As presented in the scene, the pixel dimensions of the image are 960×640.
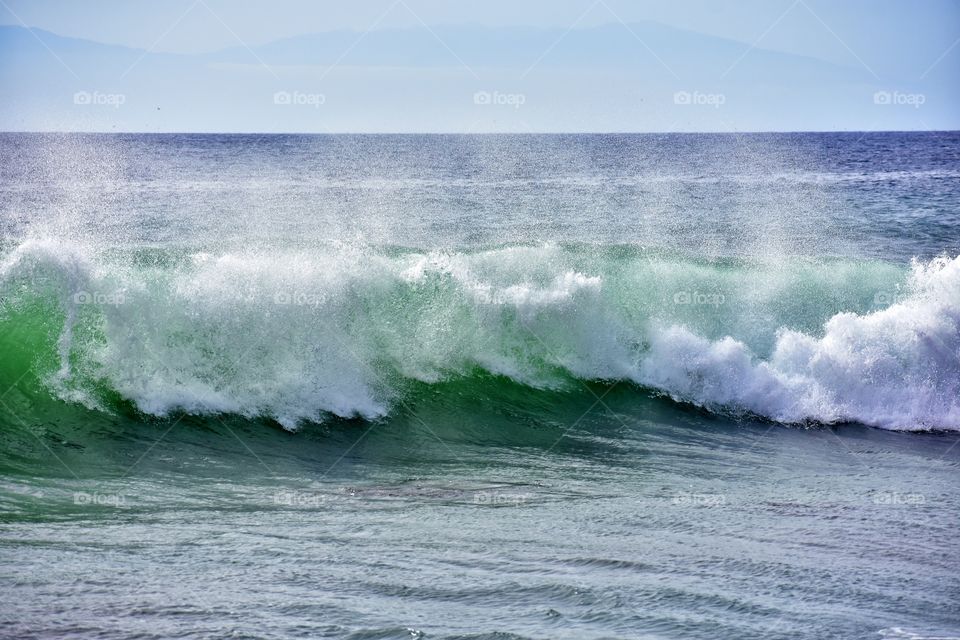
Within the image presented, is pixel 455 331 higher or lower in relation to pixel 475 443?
higher

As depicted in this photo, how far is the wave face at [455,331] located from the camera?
1129 cm

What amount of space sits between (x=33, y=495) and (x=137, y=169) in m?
37.6

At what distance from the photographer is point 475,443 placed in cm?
1074

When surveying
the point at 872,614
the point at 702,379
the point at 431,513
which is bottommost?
the point at 872,614

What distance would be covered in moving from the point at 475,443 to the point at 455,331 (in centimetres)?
260

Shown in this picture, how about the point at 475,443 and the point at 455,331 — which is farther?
the point at 455,331

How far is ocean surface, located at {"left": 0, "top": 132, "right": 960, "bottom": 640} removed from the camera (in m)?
5.88

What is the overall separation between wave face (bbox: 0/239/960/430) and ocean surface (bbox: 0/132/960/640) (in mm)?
38

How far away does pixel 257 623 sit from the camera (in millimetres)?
5496

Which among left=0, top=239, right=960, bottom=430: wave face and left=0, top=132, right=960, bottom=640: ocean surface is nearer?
left=0, top=132, right=960, bottom=640: ocean surface

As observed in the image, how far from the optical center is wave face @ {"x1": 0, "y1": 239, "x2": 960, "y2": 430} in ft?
37.0

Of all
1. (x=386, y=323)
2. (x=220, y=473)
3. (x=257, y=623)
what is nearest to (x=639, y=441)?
(x=386, y=323)

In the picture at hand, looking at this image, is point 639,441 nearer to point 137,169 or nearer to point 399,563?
point 399,563

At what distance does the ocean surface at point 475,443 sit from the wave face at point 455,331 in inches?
1.5
